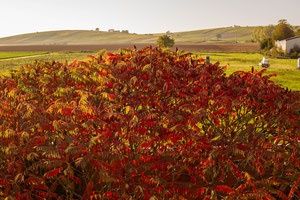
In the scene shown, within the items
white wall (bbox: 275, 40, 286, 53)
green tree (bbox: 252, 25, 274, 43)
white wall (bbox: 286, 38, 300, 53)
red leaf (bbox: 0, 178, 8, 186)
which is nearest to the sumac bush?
red leaf (bbox: 0, 178, 8, 186)

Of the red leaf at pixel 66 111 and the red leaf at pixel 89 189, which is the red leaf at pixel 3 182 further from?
the red leaf at pixel 66 111

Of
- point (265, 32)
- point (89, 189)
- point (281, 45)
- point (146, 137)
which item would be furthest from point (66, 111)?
point (265, 32)

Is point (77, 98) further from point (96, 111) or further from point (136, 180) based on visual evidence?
point (136, 180)

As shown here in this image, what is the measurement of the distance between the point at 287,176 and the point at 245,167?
86 cm

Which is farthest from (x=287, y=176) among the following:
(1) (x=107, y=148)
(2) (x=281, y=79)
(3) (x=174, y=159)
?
(2) (x=281, y=79)

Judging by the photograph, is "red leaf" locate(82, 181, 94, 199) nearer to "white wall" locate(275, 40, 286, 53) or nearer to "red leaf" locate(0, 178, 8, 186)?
"red leaf" locate(0, 178, 8, 186)

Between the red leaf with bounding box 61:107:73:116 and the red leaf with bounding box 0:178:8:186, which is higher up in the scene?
the red leaf with bounding box 61:107:73:116

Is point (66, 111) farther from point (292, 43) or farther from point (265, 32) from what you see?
point (265, 32)

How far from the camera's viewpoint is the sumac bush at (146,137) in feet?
24.1

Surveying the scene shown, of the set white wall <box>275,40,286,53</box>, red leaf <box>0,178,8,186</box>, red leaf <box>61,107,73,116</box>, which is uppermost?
red leaf <box>61,107,73,116</box>

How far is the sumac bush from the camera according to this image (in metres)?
7.34

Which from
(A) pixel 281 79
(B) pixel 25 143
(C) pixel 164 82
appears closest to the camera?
(B) pixel 25 143

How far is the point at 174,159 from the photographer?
818 cm

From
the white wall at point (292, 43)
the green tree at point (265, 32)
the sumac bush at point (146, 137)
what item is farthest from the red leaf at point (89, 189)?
the green tree at point (265, 32)
